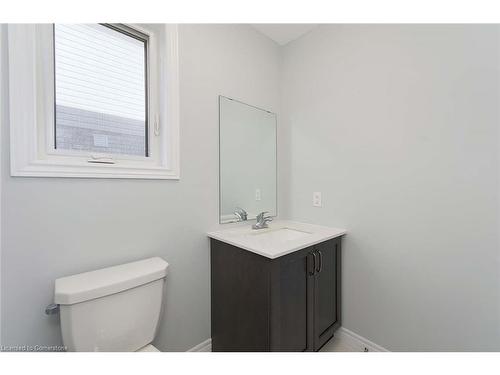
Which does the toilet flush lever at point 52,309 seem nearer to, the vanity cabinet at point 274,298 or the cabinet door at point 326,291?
the vanity cabinet at point 274,298

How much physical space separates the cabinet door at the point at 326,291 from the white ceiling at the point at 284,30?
5.65 ft

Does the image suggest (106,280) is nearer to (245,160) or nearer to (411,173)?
(245,160)

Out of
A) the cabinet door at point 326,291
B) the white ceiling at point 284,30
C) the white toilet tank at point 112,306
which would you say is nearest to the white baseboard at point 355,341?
the cabinet door at point 326,291

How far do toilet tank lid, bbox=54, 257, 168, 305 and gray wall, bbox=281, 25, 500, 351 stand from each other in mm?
1245

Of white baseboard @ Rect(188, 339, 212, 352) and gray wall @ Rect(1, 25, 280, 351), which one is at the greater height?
gray wall @ Rect(1, 25, 280, 351)

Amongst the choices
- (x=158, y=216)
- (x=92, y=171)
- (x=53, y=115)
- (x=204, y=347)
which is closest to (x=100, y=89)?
(x=53, y=115)

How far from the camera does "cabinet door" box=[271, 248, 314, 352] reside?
3.39 feet

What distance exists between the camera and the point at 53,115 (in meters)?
0.96

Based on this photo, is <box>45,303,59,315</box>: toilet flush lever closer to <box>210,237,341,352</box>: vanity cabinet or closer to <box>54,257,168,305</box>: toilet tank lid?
<box>54,257,168,305</box>: toilet tank lid

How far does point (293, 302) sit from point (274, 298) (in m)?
0.19

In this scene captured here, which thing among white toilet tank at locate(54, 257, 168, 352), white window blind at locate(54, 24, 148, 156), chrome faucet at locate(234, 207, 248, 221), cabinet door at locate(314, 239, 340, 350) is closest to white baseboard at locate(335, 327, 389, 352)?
cabinet door at locate(314, 239, 340, 350)

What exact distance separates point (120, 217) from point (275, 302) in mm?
925

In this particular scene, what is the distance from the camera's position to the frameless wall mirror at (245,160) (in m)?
1.52

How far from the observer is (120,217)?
106cm
